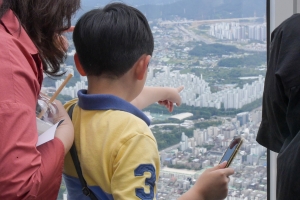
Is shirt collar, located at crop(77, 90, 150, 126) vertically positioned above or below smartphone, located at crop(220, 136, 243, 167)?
above

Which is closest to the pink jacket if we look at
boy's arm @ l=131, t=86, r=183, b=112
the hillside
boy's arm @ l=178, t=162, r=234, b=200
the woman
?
the woman

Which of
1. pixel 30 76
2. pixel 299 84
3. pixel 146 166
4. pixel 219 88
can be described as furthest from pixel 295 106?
pixel 219 88

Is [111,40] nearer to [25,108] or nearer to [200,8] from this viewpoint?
[25,108]

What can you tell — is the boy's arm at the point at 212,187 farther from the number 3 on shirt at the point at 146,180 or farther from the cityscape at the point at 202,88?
the cityscape at the point at 202,88

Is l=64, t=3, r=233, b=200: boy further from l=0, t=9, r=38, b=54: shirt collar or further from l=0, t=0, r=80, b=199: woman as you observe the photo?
l=0, t=9, r=38, b=54: shirt collar

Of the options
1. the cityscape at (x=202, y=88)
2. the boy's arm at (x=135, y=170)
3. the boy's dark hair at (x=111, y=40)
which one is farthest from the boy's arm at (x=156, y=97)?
the boy's arm at (x=135, y=170)

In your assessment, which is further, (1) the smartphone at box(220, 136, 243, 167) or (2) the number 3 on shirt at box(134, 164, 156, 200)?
(1) the smartphone at box(220, 136, 243, 167)
